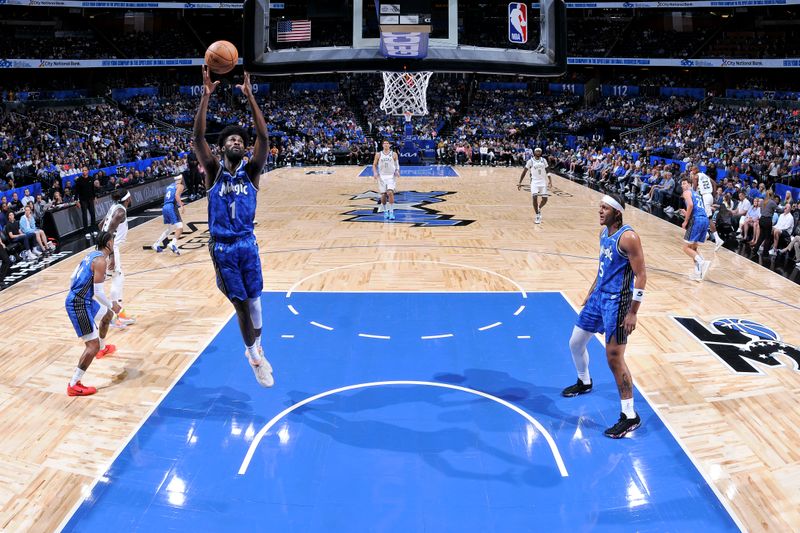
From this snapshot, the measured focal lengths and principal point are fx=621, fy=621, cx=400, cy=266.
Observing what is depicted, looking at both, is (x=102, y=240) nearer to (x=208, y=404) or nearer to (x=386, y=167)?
(x=208, y=404)

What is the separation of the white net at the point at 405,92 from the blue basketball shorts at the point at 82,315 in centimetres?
1061

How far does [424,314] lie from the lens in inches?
304

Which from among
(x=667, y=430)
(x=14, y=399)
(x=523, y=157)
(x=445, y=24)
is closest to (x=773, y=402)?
(x=667, y=430)

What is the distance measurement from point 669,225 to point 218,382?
11.5m

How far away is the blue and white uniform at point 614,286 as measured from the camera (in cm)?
457

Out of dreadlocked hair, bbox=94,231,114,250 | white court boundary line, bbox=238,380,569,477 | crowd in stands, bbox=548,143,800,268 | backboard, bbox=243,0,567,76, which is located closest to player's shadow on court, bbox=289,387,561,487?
white court boundary line, bbox=238,380,569,477

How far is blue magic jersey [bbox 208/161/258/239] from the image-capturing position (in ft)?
14.3

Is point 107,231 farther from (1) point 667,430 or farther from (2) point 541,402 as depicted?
(1) point 667,430

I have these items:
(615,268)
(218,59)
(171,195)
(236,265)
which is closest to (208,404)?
(236,265)

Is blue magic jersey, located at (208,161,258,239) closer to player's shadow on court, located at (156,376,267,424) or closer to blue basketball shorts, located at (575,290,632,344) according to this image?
player's shadow on court, located at (156,376,267,424)

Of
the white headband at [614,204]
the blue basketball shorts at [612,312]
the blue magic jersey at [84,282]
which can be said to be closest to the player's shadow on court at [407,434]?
the blue basketball shorts at [612,312]

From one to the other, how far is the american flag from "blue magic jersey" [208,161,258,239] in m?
6.09

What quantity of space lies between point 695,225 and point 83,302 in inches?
317

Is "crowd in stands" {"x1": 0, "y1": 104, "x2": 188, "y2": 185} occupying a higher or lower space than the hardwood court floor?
higher
